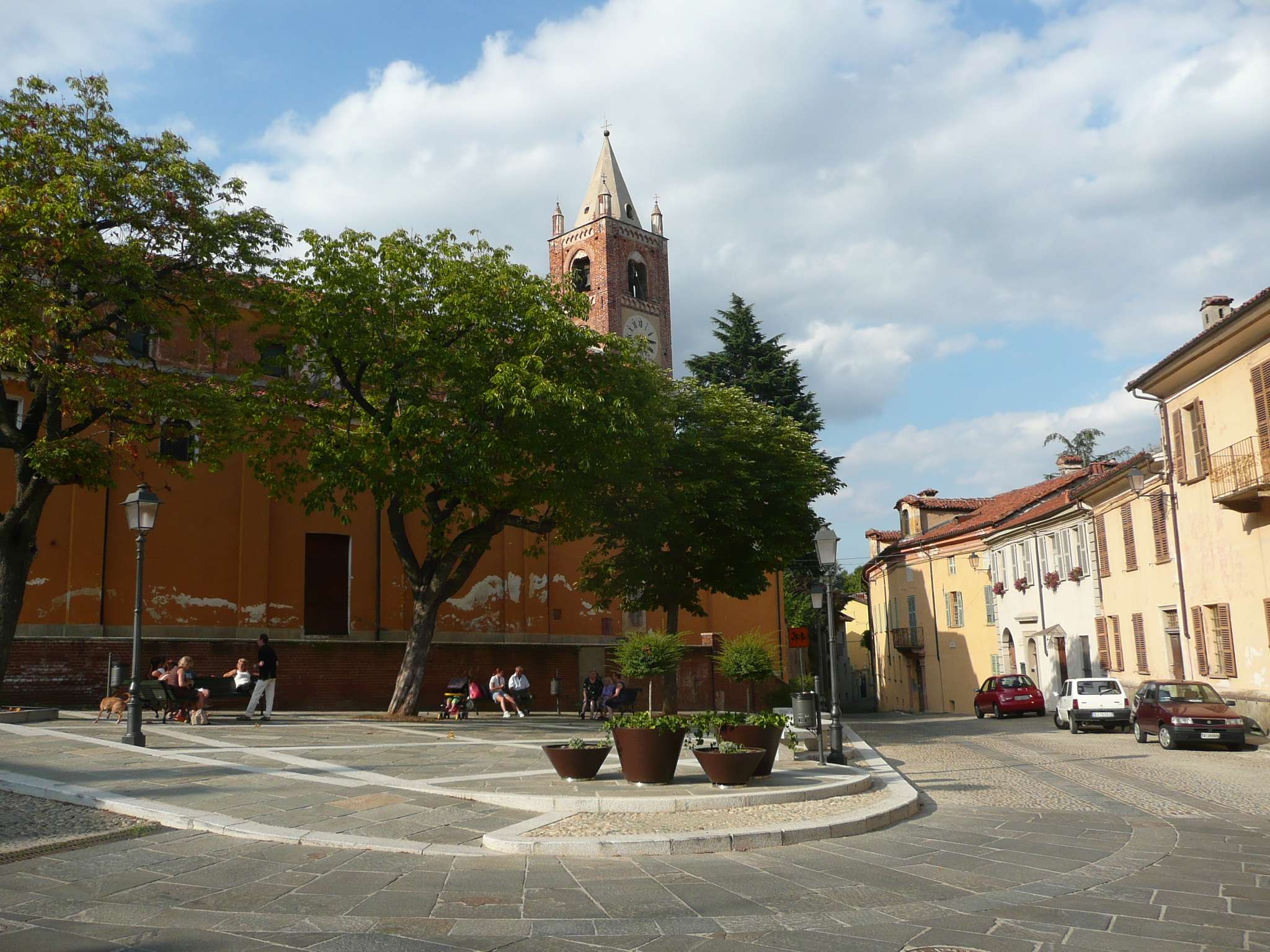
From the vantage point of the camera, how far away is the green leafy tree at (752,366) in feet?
151

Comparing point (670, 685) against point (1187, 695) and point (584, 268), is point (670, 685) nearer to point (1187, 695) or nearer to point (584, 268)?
point (1187, 695)

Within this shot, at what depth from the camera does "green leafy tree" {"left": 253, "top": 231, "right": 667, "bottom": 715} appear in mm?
20094

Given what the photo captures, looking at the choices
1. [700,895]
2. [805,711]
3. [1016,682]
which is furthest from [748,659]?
[1016,682]

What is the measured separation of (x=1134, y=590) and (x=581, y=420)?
18693 mm

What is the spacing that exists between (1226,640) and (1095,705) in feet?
10.7

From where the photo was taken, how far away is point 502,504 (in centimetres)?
2256

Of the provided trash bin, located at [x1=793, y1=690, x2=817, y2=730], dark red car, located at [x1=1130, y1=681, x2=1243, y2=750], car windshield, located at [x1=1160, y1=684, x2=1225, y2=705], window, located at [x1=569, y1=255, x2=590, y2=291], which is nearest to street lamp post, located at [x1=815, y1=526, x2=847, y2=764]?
trash bin, located at [x1=793, y1=690, x2=817, y2=730]

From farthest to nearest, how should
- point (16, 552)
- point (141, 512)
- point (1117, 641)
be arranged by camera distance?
point (1117, 641) < point (16, 552) < point (141, 512)

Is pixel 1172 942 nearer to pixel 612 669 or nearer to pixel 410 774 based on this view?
pixel 410 774

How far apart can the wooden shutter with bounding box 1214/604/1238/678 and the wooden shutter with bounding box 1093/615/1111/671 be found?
7499 mm

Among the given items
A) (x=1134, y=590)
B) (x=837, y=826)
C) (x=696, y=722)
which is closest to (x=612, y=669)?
(x=1134, y=590)

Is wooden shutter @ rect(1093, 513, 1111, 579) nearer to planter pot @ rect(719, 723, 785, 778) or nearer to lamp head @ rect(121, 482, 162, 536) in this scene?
planter pot @ rect(719, 723, 785, 778)

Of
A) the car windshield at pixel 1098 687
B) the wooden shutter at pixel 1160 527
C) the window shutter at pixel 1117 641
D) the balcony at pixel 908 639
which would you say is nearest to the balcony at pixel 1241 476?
the wooden shutter at pixel 1160 527

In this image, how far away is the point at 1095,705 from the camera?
82.9ft
